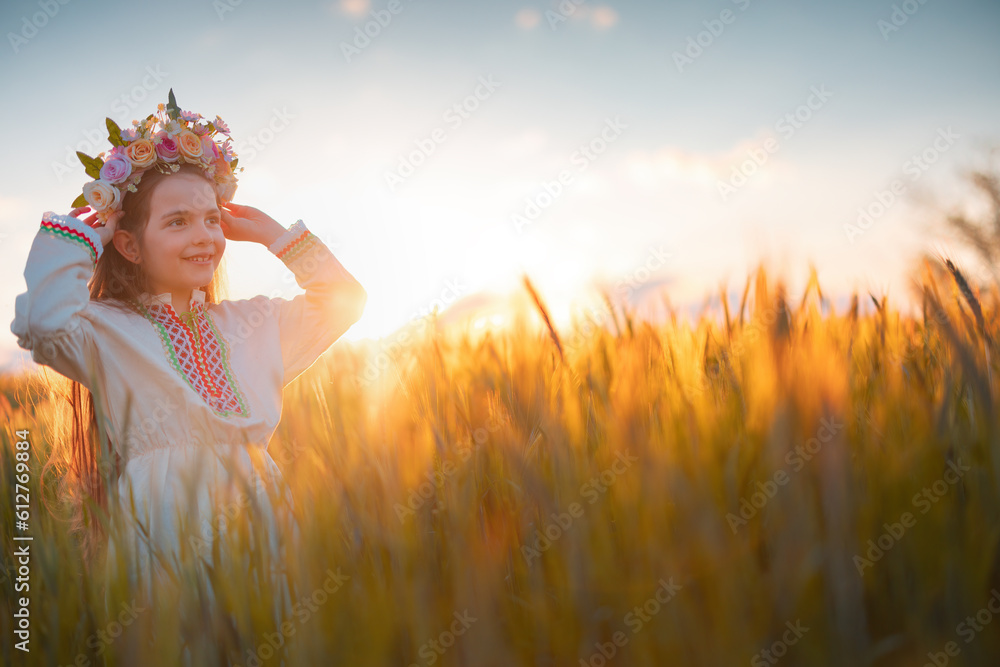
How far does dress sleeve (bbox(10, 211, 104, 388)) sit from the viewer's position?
1.71 meters

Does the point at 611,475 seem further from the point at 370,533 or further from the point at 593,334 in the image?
the point at 593,334

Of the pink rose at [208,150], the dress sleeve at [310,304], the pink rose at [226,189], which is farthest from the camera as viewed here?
the dress sleeve at [310,304]

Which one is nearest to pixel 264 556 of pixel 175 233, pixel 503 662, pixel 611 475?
pixel 503 662

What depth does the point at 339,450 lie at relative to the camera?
3.77 ft

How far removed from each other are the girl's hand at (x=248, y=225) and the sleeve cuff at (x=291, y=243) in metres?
0.03

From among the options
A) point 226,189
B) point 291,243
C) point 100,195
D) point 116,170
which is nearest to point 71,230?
point 100,195

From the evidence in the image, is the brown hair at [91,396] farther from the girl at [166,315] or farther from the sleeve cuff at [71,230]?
the sleeve cuff at [71,230]

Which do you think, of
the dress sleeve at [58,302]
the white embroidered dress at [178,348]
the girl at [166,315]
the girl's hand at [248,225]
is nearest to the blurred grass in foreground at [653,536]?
the white embroidered dress at [178,348]

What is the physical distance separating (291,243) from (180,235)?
0.51m

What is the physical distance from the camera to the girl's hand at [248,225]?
95.0 inches

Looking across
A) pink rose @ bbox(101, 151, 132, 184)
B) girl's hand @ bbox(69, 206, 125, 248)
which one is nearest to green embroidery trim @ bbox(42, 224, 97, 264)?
girl's hand @ bbox(69, 206, 125, 248)

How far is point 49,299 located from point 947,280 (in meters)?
2.28

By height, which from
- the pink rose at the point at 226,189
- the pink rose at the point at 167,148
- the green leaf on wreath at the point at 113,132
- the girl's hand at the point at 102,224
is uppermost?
the green leaf on wreath at the point at 113,132

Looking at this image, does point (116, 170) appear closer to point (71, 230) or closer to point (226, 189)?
point (71, 230)
